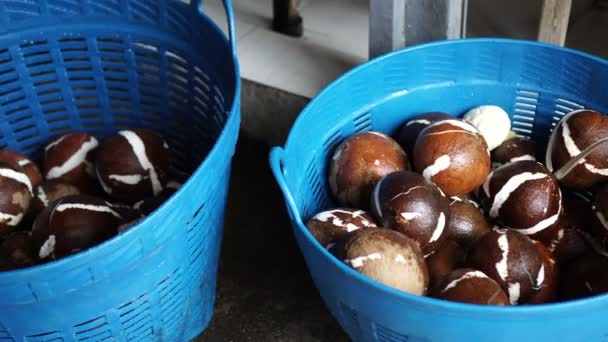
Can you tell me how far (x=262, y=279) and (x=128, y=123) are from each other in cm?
47

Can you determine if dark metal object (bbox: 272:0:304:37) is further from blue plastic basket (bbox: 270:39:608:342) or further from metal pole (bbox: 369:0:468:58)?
blue plastic basket (bbox: 270:39:608:342)

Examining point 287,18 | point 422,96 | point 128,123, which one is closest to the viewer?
point 422,96

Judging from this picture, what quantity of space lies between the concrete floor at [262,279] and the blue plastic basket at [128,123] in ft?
0.30

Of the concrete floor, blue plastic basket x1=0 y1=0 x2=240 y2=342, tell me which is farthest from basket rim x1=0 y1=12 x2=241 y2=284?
the concrete floor

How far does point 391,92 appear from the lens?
4.35ft

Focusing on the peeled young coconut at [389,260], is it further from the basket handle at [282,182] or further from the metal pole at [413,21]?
the metal pole at [413,21]

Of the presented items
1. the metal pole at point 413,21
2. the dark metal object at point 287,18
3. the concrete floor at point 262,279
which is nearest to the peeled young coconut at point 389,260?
the concrete floor at point 262,279

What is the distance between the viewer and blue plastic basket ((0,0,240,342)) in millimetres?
884

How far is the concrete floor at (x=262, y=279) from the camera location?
1.31 m

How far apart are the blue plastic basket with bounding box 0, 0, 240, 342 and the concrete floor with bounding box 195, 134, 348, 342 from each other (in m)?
0.09

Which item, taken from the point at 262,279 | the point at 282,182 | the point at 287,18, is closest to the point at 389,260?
the point at 282,182

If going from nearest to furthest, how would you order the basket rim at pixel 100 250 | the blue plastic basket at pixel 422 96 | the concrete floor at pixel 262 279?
the basket rim at pixel 100 250, the blue plastic basket at pixel 422 96, the concrete floor at pixel 262 279

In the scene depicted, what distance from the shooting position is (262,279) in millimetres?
1409

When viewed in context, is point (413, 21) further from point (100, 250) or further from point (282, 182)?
point (100, 250)
